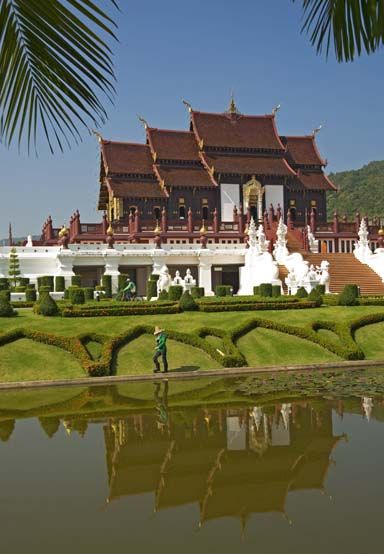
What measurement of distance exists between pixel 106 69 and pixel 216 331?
59.8ft

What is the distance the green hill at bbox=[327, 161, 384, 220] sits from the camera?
309ft

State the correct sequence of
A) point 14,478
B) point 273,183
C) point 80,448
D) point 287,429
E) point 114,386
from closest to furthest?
point 14,478
point 80,448
point 287,429
point 114,386
point 273,183

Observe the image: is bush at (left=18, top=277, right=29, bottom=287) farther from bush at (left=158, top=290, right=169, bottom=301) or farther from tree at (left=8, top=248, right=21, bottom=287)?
bush at (left=158, top=290, right=169, bottom=301)

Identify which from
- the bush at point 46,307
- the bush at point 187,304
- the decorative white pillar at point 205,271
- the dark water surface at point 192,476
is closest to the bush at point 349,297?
the bush at point 187,304

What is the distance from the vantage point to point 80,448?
1123 centimetres

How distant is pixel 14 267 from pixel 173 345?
17.7m

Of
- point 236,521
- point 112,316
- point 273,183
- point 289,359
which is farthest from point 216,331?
point 273,183

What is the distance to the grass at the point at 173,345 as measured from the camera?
18705 millimetres

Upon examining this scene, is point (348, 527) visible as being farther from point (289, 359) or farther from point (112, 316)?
point (112, 316)

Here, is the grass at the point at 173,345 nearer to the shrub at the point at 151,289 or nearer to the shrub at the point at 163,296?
the shrub at the point at 163,296

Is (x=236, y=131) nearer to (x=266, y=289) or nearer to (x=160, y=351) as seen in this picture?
(x=266, y=289)

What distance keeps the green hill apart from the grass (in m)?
64.3

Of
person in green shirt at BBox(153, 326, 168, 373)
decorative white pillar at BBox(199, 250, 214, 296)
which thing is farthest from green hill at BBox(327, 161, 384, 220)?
person in green shirt at BBox(153, 326, 168, 373)

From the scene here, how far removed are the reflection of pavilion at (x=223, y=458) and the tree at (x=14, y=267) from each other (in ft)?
77.0
